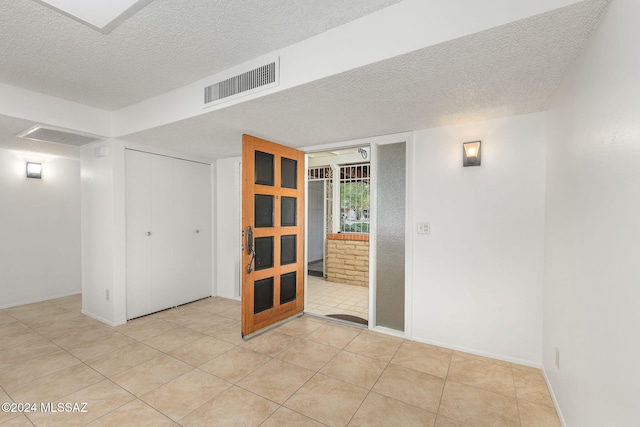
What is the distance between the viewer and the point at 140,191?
12.7ft

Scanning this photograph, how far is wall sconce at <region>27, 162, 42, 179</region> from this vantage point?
439 centimetres

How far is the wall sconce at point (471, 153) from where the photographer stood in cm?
275

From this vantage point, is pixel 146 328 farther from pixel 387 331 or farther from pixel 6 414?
pixel 387 331

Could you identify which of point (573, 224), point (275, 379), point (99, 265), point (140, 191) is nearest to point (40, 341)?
point (99, 265)

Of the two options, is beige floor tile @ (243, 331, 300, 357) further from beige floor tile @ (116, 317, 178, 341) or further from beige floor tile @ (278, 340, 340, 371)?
Result: beige floor tile @ (116, 317, 178, 341)

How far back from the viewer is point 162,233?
4.14 meters

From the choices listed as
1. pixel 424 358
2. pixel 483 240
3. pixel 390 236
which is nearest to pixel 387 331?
pixel 424 358

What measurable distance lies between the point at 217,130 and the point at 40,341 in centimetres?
294

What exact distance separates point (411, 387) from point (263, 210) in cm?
227

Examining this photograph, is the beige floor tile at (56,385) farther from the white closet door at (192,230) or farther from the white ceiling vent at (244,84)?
the white ceiling vent at (244,84)

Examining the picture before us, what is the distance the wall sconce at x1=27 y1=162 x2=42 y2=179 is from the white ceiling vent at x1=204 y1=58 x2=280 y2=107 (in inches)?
152

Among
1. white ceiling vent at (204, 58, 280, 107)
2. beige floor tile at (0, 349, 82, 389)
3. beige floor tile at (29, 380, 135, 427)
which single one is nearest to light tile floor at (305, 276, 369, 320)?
beige floor tile at (29, 380, 135, 427)

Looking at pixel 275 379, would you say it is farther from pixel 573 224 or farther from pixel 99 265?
pixel 99 265

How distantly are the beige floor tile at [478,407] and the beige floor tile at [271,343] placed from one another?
1.54 meters
